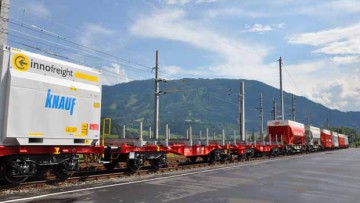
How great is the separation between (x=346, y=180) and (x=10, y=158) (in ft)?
43.8

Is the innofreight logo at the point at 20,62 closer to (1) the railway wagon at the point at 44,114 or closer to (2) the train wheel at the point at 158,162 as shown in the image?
(1) the railway wagon at the point at 44,114

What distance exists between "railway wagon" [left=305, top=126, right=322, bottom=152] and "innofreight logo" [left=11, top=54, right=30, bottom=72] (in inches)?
1662

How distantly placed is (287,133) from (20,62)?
33493mm

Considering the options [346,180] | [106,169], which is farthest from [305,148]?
[106,169]

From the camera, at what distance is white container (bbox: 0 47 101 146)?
35.4ft

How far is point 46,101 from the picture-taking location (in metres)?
11.8

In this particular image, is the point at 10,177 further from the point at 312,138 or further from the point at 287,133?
the point at 312,138

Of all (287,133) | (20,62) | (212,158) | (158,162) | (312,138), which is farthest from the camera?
(312,138)

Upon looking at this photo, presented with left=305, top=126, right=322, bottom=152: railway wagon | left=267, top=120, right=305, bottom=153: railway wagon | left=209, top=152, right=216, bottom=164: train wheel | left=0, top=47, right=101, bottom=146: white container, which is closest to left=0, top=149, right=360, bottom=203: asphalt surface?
left=0, top=47, right=101, bottom=146: white container

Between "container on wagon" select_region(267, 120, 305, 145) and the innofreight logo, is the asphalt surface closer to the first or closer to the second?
the innofreight logo

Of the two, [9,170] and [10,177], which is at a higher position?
[9,170]

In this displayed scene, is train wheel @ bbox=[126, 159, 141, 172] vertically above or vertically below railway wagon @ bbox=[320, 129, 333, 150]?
below

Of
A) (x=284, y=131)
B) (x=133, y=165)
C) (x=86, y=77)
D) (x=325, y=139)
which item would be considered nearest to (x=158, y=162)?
(x=133, y=165)

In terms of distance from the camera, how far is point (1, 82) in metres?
10.7
